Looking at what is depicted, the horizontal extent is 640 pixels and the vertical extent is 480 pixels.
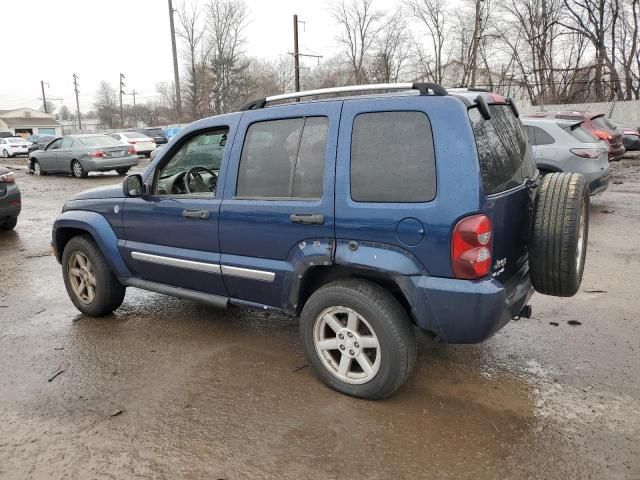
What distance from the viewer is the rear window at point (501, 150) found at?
292 cm

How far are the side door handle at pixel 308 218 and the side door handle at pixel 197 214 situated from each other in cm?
79

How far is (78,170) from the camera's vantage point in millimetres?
18016

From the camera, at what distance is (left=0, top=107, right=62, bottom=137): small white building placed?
85650mm

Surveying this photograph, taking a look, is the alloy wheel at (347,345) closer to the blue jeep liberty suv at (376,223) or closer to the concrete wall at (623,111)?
the blue jeep liberty suv at (376,223)

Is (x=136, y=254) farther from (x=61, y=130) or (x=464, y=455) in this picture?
(x=61, y=130)

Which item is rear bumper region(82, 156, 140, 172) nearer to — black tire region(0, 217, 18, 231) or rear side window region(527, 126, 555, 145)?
black tire region(0, 217, 18, 231)

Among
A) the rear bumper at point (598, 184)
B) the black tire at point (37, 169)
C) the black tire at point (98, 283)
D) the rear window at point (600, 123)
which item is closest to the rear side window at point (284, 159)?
the black tire at point (98, 283)

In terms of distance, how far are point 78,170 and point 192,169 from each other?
15584mm

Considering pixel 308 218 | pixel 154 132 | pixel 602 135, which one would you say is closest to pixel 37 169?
Answer: pixel 154 132

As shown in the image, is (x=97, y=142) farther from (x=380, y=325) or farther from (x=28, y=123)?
(x=28, y=123)

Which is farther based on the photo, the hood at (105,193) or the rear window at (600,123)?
the rear window at (600,123)

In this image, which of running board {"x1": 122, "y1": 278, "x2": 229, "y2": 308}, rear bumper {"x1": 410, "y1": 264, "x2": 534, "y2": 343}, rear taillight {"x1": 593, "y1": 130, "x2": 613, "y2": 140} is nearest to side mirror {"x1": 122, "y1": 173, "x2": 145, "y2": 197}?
running board {"x1": 122, "y1": 278, "x2": 229, "y2": 308}

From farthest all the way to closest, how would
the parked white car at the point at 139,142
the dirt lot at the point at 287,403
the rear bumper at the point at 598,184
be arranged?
the parked white car at the point at 139,142
the rear bumper at the point at 598,184
the dirt lot at the point at 287,403

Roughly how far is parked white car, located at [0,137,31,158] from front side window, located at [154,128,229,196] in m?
36.5
